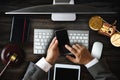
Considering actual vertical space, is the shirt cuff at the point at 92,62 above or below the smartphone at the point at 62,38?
below

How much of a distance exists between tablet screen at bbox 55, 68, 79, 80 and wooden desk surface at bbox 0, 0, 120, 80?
4 cm

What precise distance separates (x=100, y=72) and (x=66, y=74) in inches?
6.2

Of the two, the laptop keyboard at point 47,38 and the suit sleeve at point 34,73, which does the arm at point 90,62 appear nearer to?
the laptop keyboard at point 47,38

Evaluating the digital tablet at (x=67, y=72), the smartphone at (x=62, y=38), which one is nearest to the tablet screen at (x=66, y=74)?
the digital tablet at (x=67, y=72)

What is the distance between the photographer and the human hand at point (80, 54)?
3.86 ft

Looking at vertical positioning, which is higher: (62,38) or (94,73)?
(62,38)

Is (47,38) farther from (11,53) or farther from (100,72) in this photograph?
(100,72)

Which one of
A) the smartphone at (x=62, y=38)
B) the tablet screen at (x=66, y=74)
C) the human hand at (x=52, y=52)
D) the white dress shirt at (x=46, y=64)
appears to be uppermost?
the smartphone at (x=62, y=38)

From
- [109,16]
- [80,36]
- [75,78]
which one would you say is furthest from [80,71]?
[109,16]

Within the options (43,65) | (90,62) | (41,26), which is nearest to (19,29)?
(41,26)

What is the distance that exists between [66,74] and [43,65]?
0.12 metres

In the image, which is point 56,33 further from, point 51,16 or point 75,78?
point 75,78

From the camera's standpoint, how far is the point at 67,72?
3.95ft

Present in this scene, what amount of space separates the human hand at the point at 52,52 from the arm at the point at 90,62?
51 millimetres
